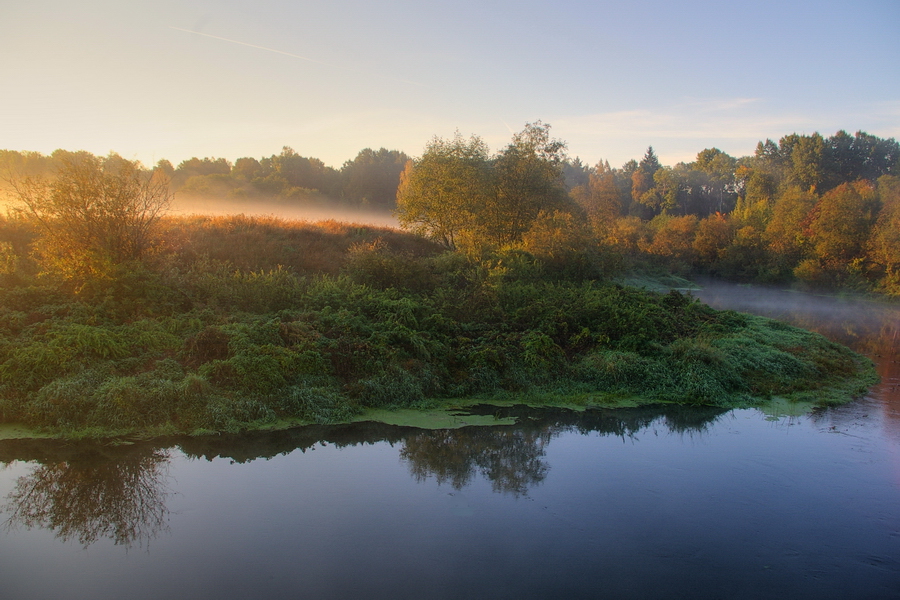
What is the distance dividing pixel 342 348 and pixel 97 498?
198 inches

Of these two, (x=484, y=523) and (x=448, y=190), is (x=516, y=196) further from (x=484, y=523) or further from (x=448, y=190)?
(x=484, y=523)

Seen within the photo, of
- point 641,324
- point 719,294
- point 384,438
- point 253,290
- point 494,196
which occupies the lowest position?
point 719,294

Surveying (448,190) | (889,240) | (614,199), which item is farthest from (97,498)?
(614,199)

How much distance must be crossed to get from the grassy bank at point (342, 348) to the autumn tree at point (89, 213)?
1.55 ft

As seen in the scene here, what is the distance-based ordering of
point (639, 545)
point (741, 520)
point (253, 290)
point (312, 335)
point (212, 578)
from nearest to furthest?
1. point (212, 578)
2. point (639, 545)
3. point (741, 520)
4. point (312, 335)
5. point (253, 290)

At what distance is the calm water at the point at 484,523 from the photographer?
5.31 meters

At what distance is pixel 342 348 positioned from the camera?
11.0 metres

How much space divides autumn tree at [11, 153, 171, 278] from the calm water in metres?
4.91

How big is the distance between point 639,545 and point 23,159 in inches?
1731

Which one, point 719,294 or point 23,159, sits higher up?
point 23,159

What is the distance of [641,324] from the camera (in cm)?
1372

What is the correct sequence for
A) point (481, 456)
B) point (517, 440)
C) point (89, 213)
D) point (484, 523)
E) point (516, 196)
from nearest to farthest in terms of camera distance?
point (484, 523), point (481, 456), point (517, 440), point (89, 213), point (516, 196)

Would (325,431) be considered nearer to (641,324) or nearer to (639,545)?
(639,545)

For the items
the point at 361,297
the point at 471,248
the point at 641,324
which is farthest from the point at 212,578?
the point at 471,248
